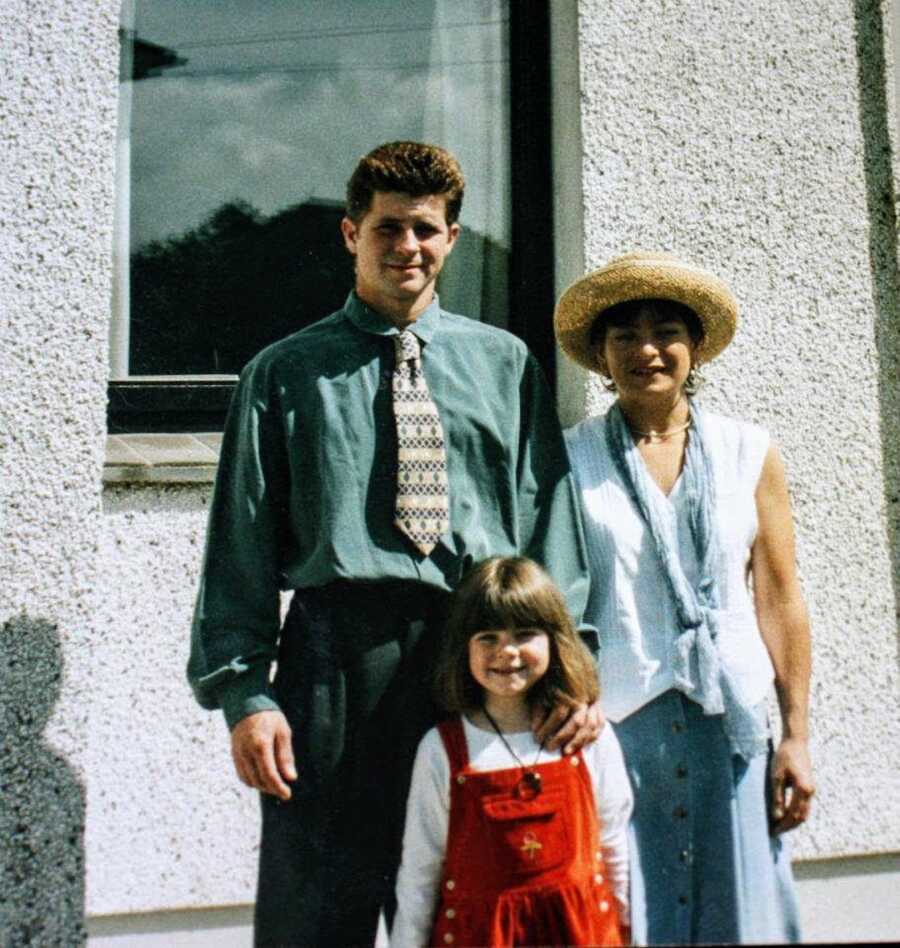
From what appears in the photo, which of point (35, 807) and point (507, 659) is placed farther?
point (35, 807)

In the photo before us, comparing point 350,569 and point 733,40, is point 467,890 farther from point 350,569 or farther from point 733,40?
point 733,40

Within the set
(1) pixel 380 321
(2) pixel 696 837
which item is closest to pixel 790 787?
(2) pixel 696 837

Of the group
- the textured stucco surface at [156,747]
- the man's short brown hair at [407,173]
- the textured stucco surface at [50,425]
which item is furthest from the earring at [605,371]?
the textured stucco surface at [50,425]

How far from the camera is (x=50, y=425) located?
247 centimetres

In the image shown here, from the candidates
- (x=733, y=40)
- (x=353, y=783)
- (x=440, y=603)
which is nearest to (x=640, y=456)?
(x=440, y=603)

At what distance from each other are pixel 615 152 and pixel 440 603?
4.96 ft

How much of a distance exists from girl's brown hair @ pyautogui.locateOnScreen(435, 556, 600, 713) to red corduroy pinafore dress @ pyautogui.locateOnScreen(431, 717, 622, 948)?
0.12 meters

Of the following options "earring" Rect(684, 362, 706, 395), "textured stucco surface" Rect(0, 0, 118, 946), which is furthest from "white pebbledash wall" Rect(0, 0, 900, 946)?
"earring" Rect(684, 362, 706, 395)

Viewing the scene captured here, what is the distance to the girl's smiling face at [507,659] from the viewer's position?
6.07ft

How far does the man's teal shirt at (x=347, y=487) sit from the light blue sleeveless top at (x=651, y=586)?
0.07m

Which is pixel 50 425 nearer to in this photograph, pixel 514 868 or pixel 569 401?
pixel 569 401

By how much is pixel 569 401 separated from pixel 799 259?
0.75 m

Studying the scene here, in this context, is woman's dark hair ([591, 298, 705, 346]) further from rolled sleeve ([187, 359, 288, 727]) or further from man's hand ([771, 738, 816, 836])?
man's hand ([771, 738, 816, 836])

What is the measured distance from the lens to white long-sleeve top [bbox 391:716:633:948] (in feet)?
5.97
